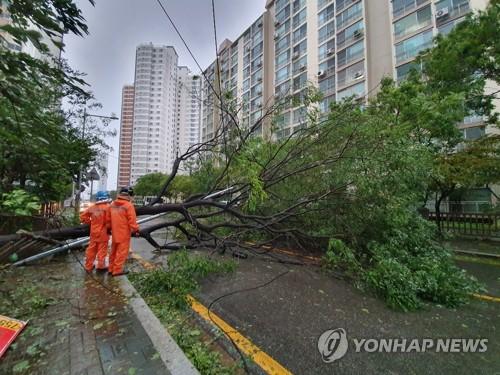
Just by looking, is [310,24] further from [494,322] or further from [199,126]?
[494,322]

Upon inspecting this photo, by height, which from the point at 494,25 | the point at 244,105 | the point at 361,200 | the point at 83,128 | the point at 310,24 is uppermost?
the point at 310,24

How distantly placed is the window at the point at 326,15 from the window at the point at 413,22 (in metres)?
8.23

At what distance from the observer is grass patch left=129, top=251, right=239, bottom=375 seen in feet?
7.81

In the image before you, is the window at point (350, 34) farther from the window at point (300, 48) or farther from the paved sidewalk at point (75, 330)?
the paved sidewalk at point (75, 330)

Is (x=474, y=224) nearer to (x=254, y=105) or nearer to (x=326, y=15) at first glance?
(x=254, y=105)

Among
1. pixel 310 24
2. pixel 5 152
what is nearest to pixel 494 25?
pixel 5 152

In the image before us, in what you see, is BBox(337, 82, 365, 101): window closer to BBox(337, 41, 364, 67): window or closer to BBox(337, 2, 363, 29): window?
BBox(337, 41, 364, 67): window

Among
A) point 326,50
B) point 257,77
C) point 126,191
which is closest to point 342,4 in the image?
point 326,50

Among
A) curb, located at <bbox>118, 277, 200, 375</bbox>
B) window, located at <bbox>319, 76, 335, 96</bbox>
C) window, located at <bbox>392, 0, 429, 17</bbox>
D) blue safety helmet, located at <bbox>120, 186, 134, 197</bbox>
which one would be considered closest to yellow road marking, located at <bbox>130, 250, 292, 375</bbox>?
curb, located at <bbox>118, 277, 200, 375</bbox>

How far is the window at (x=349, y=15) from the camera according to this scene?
2481 centimetres

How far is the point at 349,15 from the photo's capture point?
1009 inches

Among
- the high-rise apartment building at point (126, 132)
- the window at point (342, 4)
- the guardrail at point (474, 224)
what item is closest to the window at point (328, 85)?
the window at point (342, 4)

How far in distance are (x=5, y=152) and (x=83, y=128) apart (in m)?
11.1

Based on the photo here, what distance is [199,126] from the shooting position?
797cm
